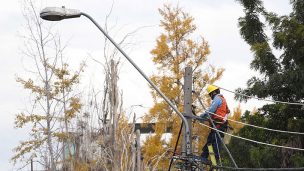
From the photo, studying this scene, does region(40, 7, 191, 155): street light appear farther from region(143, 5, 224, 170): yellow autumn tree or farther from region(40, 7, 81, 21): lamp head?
region(143, 5, 224, 170): yellow autumn tree

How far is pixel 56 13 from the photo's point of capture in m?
11.6

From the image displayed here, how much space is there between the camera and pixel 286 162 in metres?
21.2

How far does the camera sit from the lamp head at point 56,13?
1159 cm

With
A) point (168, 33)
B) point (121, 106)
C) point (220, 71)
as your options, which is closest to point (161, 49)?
point (168, 33)

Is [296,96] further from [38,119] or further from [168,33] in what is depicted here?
[168,33]

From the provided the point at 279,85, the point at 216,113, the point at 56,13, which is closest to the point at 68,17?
the point at 56,13

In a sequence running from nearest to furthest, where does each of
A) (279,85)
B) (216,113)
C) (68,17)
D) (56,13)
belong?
(56,13) → (68,17) → (216,113) → (279,85)

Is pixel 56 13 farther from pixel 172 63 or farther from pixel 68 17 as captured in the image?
pixel 172 63

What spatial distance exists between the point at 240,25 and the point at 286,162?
224 inches

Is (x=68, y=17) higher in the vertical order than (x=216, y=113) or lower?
higher

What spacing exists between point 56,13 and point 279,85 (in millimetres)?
12183

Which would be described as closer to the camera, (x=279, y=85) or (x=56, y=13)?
(x=56, y=13)

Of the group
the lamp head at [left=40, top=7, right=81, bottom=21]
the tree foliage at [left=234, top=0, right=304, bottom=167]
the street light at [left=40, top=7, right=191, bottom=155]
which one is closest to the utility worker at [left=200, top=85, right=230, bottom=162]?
the street light at [left=40, top=7, right=191, bottom=155]

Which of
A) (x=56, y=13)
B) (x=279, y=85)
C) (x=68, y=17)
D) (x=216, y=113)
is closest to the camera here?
(x=56, y=13)
